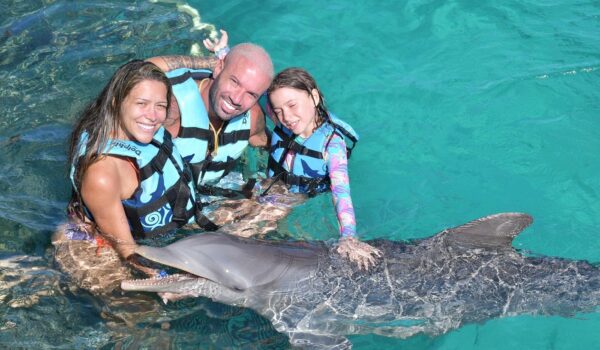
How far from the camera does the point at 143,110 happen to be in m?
5.88

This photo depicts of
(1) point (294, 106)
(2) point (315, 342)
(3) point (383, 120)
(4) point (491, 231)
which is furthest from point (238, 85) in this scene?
(3) point (383, 120)

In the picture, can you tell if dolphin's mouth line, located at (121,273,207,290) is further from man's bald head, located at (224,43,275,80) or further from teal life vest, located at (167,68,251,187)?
man's bald head, located at (224,43,275,80)

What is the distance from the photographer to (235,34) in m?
10.8

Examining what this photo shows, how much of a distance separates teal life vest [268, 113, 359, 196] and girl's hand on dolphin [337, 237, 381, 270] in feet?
4.22

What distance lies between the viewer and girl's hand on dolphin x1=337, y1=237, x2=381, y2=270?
20.3ft

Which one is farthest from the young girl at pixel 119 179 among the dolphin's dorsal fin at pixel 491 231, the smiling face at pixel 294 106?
the dolphin's dorsal fin at pixel 491 231

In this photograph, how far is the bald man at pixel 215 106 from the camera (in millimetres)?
6762

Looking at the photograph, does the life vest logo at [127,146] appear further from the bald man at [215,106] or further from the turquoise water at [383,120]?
the turquoise water at [383,120]

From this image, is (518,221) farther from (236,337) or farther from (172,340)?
(172,340)

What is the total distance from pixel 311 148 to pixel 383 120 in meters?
2.30

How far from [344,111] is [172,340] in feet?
14.8

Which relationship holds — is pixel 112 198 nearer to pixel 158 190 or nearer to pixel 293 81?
pixel 158 190

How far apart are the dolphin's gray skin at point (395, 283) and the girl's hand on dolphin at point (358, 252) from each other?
0.21 feet

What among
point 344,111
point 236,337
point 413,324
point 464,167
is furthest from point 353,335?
point 344,111
